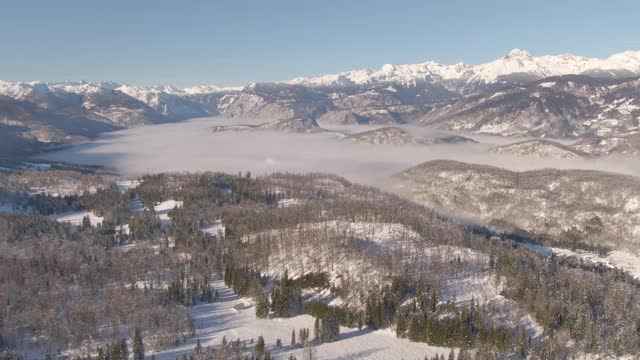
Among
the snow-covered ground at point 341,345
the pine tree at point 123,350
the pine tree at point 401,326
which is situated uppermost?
the pine tree at point 123,350

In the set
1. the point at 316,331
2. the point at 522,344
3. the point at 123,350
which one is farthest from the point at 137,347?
the point at 522,344

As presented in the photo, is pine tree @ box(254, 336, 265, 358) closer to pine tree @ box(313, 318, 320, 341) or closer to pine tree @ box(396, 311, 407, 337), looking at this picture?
pine tree @ box(313, 318, 320, 341)

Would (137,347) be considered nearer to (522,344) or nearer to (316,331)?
(316,331)

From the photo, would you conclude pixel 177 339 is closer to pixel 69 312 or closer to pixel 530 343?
pixel 69 312

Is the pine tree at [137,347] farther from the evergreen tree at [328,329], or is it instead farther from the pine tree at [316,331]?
the evergreen tree at [328,329]

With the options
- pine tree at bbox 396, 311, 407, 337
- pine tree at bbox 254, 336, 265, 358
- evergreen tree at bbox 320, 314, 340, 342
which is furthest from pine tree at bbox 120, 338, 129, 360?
pine tree at bbox 396, 311, 407, 337

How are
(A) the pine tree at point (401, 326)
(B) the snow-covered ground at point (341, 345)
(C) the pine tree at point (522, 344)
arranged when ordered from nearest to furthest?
(C) the pine tree at point (522, 344)
(B) the snow-covered ground at point (341, 345)
(A) the pine tree at point (401, 326)

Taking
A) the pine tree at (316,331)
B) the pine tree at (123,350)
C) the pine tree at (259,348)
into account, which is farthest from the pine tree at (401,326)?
the pine tree at (123,350)

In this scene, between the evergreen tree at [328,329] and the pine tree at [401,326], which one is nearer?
the evergreen tree at [328,329]

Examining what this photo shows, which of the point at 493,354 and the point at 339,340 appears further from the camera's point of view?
the point at 339,340

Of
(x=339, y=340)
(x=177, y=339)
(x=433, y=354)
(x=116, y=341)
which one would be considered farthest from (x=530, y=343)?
(x=116, y=341)

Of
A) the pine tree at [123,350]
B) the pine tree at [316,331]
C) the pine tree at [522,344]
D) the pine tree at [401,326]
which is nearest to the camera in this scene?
the pine tree at [123,350]
